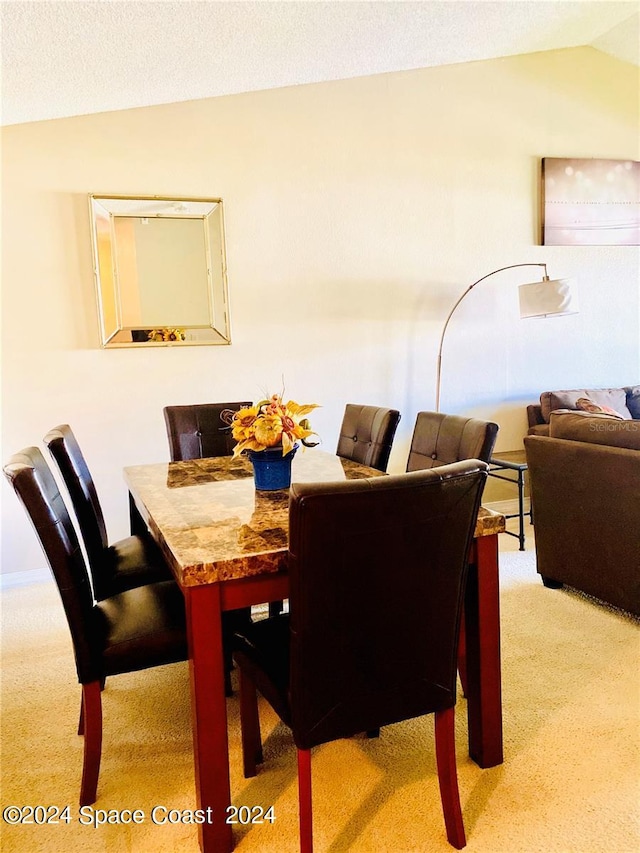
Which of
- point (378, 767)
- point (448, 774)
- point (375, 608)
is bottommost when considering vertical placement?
point (378, 767)

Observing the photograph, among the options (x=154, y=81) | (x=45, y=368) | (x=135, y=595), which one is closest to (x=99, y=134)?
(x=154, y=81)

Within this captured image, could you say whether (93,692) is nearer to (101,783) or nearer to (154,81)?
(101,783)

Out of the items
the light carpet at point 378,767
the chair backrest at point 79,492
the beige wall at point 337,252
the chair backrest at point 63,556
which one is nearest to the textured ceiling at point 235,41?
the beige wall at point 337,252

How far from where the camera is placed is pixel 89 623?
1.65m

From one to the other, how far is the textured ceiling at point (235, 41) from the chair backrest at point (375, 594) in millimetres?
2269

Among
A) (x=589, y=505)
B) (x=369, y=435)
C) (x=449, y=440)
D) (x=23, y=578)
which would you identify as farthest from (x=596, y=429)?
(x=23, y=578)

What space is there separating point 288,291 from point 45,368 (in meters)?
1.50

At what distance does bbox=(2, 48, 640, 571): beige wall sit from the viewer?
3.39 meters

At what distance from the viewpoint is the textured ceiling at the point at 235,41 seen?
8.14ft

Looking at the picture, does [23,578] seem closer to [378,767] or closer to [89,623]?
[89,623]

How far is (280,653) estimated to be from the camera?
158 centimetres

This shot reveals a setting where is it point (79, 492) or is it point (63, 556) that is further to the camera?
point (79, 492)

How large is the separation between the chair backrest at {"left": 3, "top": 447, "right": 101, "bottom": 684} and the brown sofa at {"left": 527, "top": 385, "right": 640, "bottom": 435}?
127 inches

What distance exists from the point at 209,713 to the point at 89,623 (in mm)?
438
